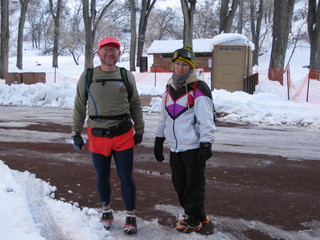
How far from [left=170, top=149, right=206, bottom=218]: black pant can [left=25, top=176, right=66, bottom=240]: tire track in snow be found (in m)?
Answer: 1.25

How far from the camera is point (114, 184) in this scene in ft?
17.5

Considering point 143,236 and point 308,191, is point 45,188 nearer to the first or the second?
point 143,236

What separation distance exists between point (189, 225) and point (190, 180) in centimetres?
47

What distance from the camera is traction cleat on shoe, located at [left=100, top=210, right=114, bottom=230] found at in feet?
12.7

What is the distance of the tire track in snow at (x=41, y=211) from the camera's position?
12.1 feet

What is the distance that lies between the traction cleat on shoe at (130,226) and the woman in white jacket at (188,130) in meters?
0.43

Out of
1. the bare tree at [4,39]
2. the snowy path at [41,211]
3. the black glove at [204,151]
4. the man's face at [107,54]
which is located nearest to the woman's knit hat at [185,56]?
the man's face at [107,54]

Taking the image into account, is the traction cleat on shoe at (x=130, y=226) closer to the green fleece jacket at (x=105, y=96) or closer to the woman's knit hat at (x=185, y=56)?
the green fleece jacket at (x=105, y=96)

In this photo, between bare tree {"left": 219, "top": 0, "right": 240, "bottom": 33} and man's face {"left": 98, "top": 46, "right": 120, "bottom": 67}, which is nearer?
man's face {"left": 98, "top": 46, "right": 120, "bottom": 67}

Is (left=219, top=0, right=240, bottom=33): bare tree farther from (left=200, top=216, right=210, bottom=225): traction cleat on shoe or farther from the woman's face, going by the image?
(left=200, top=216, right=210, bottom=225): traction cleat on shoe

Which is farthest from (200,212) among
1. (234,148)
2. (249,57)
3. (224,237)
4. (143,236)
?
(249,57)

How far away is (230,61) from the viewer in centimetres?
1591

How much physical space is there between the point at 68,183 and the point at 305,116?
808cm

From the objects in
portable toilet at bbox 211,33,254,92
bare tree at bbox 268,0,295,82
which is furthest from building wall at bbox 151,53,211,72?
portable toilet at bbox 211,33,254,92
